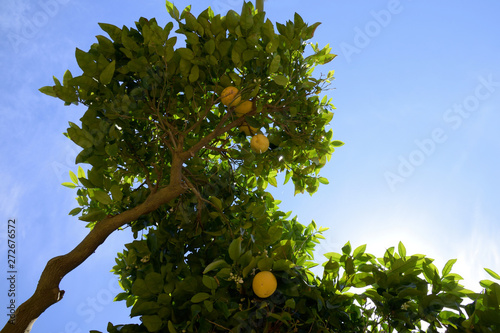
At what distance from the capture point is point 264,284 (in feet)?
4.79

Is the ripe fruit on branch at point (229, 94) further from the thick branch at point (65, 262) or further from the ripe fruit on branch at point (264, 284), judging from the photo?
the ripe fruit on branch at point (264, 284)

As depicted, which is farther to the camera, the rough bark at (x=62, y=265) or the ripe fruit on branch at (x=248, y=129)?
the ripe fruit on branch at (x=248, y=129)

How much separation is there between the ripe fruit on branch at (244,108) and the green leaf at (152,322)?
1117 millimetres

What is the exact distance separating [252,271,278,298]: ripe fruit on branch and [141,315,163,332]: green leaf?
42 centimetres

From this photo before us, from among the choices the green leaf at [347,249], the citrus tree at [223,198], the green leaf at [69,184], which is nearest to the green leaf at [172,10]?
the citrus tree at [223,198]

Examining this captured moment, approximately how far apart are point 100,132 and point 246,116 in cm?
74

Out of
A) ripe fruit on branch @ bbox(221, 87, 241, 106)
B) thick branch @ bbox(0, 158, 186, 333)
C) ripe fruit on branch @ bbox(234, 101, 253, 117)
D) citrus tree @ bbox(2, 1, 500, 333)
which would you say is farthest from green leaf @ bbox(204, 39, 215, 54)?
thick branch @ bbox(0, 158, 186, 333)

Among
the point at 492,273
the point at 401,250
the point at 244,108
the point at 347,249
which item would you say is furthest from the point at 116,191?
the point at 492,273

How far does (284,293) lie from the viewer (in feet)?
4.91

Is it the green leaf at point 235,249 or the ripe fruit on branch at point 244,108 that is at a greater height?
the ripe fruit on branch at point 244,108

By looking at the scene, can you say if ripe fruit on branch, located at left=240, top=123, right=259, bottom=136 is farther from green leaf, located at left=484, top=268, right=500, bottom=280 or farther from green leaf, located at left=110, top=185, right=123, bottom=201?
green leaf, located at left=484, top=268, right=500, bottom=280

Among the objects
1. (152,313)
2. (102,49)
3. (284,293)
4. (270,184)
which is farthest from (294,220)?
(102,49)

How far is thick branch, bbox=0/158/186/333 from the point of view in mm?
1479

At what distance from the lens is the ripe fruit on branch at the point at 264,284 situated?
1.46 m
